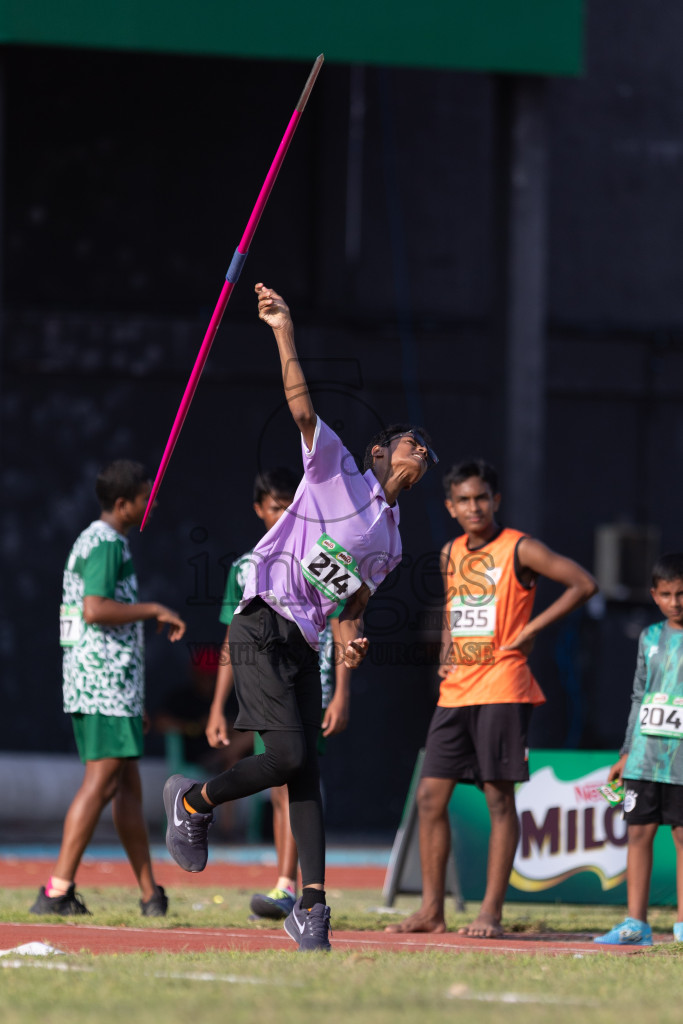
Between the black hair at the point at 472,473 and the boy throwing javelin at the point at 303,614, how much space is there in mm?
991

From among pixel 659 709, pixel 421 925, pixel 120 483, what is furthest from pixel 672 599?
pixel 120 483

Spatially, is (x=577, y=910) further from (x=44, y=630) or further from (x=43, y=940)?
(x=44, y=630)

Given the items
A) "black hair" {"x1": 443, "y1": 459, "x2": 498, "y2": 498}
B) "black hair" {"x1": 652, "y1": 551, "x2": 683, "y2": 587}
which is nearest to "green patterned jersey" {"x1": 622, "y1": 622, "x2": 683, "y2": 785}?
"black hair" {"x1": 652, "y1": 551, "x2": 683, "y2": 587}

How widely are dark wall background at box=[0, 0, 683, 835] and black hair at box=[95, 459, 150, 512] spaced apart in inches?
275

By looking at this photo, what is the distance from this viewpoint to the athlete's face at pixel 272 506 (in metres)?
7.25

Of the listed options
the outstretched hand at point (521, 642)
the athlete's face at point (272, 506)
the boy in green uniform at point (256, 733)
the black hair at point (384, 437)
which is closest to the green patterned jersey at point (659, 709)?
the outstretched hand at point (521, 642)

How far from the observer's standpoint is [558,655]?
15242 millimetres

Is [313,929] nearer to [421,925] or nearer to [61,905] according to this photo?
[421,925]

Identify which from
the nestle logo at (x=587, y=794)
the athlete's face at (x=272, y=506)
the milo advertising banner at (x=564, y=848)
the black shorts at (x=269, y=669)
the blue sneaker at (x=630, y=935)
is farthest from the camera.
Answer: the nestle logo at (x=587, y=794)

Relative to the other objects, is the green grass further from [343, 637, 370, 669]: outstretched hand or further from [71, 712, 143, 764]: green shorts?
[71, 712, 143, 764]: green shorts

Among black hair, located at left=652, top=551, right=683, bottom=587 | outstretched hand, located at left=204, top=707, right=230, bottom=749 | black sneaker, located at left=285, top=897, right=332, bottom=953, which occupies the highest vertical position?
black hair, located at left=652, top=551, right=683, bottom=587

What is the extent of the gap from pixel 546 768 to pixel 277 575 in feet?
10.4

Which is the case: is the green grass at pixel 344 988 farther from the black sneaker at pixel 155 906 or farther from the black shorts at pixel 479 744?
the black sneaker at pixel 155 906

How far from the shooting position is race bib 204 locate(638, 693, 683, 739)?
21.5ft
